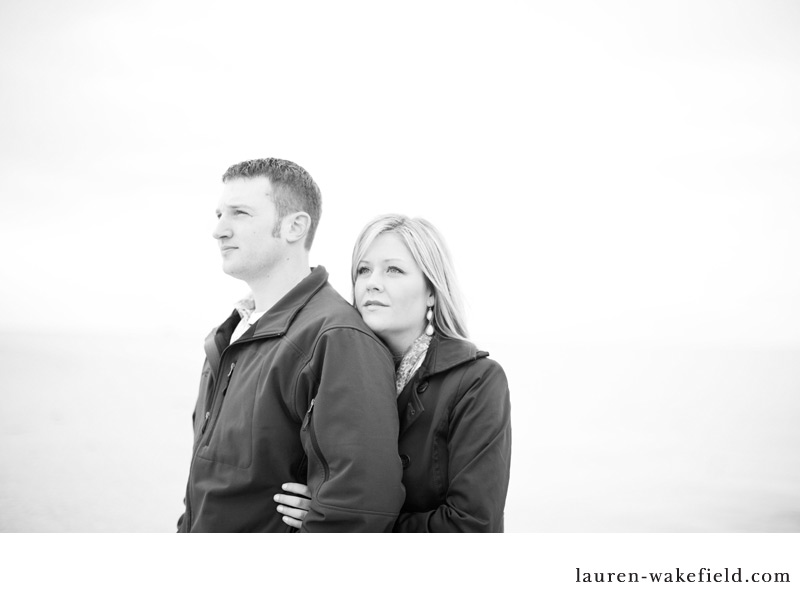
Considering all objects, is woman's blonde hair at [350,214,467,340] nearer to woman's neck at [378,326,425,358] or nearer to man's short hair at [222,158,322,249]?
woman's neck at [378,326,425,358]

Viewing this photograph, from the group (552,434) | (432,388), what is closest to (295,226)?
(432,388)

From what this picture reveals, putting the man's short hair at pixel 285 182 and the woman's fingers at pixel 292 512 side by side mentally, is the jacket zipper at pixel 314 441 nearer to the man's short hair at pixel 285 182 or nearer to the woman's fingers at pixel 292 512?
the woman's fingers at pixel 292 512

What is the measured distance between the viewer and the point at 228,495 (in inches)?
67.6

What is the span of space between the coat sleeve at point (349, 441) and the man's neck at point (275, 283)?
0.35 metres

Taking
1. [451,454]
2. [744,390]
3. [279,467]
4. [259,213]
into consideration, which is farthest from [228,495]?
[744,390]

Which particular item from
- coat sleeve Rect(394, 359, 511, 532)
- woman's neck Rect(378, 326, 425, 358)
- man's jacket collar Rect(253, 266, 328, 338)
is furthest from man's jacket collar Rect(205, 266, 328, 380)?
coat sleeve Rect(394, 359, 511, 532)

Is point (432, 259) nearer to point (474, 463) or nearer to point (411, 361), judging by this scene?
point (411, 361)

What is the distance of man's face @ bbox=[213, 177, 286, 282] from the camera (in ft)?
6.31

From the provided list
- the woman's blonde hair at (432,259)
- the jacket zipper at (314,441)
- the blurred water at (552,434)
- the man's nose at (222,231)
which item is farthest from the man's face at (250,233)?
the blurred water at (552,434)

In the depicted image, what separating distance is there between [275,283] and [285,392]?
1.33 feet

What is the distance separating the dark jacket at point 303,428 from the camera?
1577 millimetres

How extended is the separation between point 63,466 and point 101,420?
499mm

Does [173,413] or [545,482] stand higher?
[173,413]
